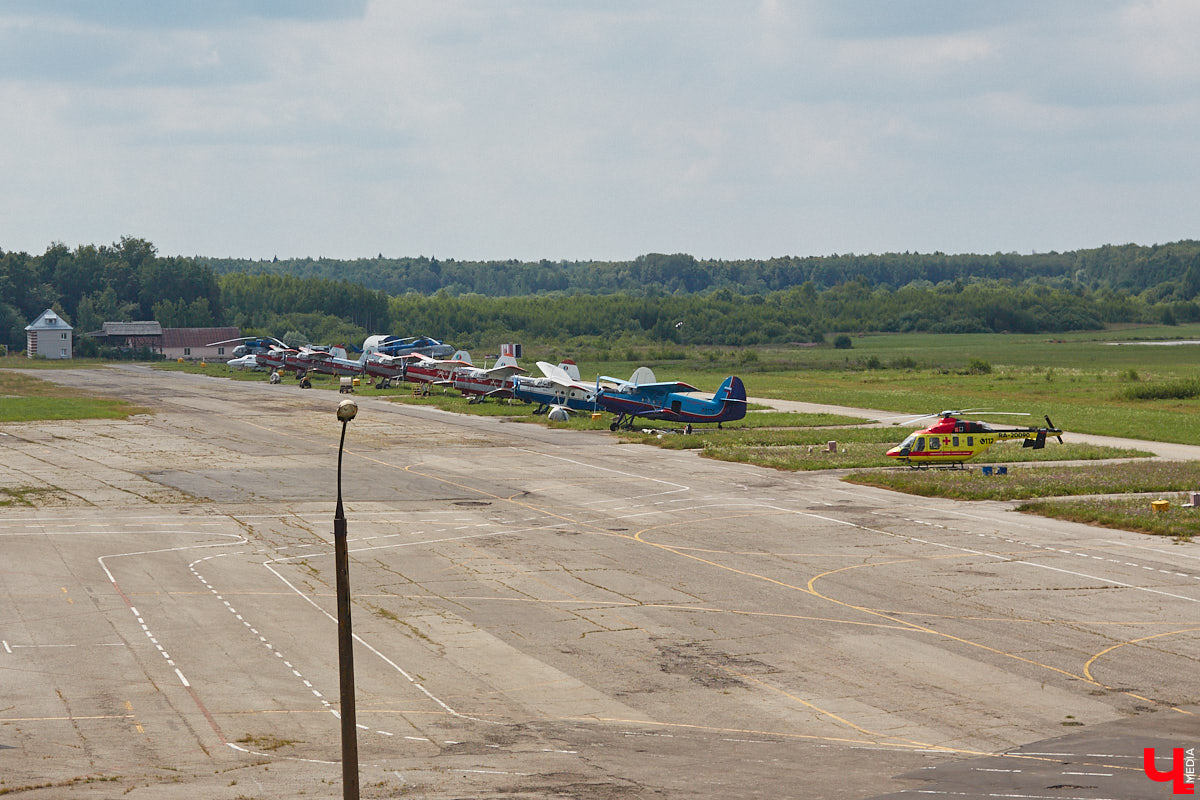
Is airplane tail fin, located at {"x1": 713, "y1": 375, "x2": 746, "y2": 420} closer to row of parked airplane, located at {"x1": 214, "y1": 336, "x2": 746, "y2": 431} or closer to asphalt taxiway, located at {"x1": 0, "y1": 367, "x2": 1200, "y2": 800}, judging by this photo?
row of parked airplane, located at {"x1": 214, "y1": 336, "x2": 746, "y2": 431}

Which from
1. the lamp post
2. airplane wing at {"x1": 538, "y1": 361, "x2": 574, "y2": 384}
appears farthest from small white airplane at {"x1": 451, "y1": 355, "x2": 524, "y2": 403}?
the lamp post

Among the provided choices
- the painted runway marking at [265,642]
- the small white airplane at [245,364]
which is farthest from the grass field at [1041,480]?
the small white airplane at [245,364]

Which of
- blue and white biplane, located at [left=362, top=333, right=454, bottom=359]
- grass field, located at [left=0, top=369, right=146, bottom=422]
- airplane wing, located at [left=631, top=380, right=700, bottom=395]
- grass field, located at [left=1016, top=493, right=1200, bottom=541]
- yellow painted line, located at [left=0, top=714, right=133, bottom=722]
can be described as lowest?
Answer: yellow painted line, located at [left=0, top=714, right=133, bottom=722]

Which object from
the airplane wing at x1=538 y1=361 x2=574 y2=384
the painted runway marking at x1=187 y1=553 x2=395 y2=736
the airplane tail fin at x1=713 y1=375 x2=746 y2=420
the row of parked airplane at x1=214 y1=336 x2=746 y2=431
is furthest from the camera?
the airplane wing at x1=538 y1=361 x2=574 y2=384

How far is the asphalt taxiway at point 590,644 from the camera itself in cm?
1905

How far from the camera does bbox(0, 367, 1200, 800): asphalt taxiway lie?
19.0m

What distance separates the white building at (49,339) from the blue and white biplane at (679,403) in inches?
4965

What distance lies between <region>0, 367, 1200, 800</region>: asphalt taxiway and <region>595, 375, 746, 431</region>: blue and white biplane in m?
21.6

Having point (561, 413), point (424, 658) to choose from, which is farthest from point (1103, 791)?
point (561, 413)

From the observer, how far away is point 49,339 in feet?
567

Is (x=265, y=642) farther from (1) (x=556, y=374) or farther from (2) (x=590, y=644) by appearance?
(1) (x=556, y=374)

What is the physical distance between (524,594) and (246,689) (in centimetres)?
959

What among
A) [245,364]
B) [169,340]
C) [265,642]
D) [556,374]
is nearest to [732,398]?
[556,374]

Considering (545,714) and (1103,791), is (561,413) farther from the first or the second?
(1103,791)
